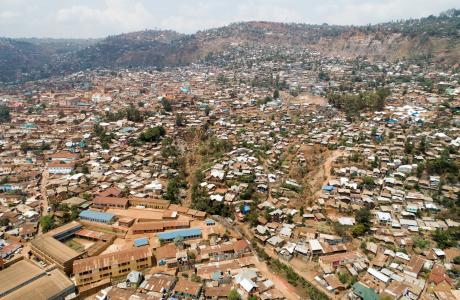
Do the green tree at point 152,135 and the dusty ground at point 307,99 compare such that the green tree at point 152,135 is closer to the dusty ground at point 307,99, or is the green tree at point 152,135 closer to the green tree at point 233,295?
the green tree at point 233,295

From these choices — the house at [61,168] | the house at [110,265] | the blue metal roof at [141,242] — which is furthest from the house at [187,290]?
the house at [61,168]

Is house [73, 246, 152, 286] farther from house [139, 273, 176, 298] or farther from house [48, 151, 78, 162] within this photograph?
house [48, 151, 78, 162]

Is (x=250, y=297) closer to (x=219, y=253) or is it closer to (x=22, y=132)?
(x=219, y=253)

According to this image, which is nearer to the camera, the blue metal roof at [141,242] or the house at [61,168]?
the blue metal roof at [141,242]

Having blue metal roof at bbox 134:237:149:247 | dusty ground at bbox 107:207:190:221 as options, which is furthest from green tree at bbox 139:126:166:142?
blue metal roof at bbox 134:237:149:247

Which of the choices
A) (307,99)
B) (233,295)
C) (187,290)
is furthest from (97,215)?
(307,99)

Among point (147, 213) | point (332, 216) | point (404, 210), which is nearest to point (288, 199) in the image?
point (332, 216)

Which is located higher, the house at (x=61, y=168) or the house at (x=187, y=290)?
the house at (x=61, y=168)

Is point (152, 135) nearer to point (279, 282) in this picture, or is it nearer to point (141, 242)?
point (141, 242)
